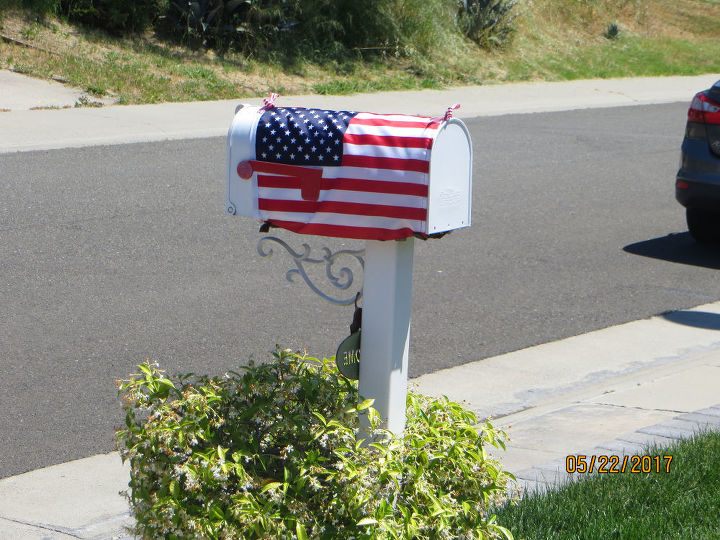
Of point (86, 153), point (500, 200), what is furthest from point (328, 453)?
point (86, 153)

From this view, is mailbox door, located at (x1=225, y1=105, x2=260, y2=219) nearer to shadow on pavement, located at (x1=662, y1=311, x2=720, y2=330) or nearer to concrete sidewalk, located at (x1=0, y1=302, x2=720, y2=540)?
concrete sidewalk, located at (x1=0, y1=302, x2=720, y2=540)

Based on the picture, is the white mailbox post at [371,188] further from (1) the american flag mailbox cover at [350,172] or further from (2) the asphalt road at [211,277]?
(2) the asphalt road at [211,277]

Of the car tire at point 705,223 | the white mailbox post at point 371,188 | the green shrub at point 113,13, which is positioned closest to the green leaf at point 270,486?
the white mailbox post at point 371,188

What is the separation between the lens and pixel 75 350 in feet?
18.4

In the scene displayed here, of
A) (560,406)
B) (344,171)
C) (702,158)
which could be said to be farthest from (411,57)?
(344,171)

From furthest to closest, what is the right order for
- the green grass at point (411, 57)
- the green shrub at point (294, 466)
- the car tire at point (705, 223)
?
the green grass at point (411, 57), the car tire at point (705, 223), the green shrub at point (294, 466)

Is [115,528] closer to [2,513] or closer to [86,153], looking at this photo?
A: [2,513]

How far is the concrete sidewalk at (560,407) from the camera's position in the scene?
390cm

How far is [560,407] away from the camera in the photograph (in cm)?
525

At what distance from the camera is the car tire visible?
8844 millimetres

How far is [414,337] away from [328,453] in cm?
343

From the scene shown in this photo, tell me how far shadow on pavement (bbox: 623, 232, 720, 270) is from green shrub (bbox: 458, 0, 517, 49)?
546 inches

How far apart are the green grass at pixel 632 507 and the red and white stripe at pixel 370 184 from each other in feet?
4.09

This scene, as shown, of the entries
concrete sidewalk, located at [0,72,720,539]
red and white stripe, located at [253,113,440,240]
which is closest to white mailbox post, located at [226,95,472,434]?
red and white stripe, located at [253,113,440,240]
